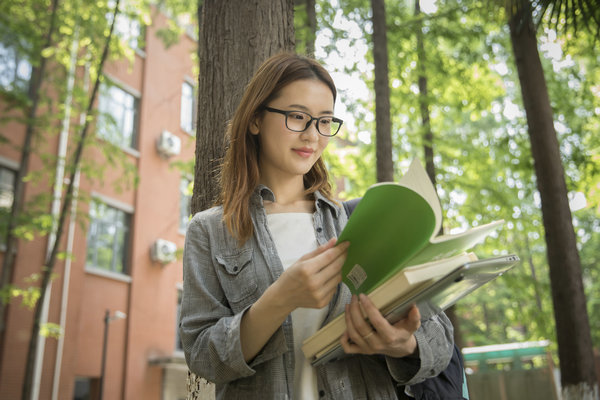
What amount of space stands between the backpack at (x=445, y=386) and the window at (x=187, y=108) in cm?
1602

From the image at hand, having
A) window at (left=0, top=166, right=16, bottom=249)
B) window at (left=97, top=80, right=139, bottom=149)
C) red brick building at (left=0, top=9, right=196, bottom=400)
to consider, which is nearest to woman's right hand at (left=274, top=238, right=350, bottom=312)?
red brick building at (left=0, top=9, right=196, bottom=400)

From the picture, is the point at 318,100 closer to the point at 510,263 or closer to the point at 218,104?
the point at 510,263

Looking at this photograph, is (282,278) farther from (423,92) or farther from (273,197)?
(423,92)

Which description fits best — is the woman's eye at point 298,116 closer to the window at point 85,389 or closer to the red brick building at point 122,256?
the red brick building at point 122,256

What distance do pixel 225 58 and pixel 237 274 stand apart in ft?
4.78

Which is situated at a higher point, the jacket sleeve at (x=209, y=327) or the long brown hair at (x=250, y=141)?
the long brown hair at (x=250, y=141)

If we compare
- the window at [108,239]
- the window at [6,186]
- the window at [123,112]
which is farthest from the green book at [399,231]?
the window at [123,112]

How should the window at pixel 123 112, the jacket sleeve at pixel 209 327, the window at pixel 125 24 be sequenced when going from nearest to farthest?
the jacket sleeve at pixel 209 327
the window at pixel 125 24
the window at pixel 123 112

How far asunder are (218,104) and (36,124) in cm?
779

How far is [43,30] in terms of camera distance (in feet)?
31.6

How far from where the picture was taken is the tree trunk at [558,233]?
220 inches

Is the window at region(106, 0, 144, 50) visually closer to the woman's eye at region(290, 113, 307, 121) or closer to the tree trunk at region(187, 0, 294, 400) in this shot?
the tree trunk at region(187, 0, 294, 400)

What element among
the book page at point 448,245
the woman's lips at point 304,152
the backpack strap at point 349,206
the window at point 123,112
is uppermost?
the window at point 123,112

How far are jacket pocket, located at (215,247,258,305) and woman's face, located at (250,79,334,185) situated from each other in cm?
34
